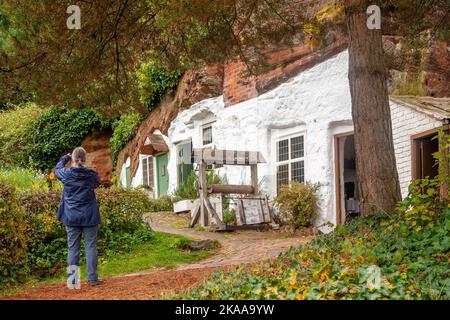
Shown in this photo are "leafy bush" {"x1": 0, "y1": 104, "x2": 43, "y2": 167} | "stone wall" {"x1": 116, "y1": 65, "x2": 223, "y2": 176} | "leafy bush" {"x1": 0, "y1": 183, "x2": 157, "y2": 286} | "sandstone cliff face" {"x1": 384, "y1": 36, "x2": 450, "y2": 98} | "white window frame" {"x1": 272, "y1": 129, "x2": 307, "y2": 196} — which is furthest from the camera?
"leafy bush" {"x1": 0, "y1": 104, "x2": 43, "y2": 167}

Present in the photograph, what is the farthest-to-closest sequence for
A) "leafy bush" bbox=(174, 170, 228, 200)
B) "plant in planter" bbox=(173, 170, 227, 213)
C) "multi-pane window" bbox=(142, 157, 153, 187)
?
"multi-pane window" bbox=(142, 157, 153, 187) → "leafy bush" bbox=(174, 170, 228, 200) → "plant in planter" bbox=(173, 170, 227, 213)

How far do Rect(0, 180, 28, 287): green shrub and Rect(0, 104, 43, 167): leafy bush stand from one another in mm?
14173

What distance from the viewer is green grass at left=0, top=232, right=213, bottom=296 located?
10.4 meters

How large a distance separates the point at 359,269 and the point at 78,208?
3601 millimetres

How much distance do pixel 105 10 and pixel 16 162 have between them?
1568 centimetres

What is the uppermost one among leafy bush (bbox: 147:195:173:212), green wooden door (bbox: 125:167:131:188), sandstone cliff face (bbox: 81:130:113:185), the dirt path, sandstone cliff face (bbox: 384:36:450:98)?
sandstone cliff face (bbox: 384:36:450:98)

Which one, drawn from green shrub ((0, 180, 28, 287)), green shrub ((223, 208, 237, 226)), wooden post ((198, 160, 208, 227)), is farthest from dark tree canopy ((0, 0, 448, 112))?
green shrub ((223, 208, 237, 226))

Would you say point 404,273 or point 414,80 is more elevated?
point 414,80

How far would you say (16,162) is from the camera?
24672 mm

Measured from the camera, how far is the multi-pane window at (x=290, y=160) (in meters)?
16.5

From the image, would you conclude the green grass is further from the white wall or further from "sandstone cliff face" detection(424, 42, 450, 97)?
"sandstone cliff face" detection(424, 42, 450, 97)

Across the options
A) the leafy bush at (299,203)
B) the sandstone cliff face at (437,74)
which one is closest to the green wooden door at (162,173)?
the leafy bush at (299,203)
